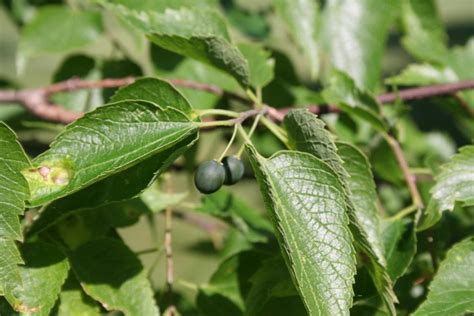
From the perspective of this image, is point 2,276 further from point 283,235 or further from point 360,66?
point 360,66

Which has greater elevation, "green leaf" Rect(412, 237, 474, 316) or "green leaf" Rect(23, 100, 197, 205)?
"green leaf" Rect(412, 237, 474, 316)

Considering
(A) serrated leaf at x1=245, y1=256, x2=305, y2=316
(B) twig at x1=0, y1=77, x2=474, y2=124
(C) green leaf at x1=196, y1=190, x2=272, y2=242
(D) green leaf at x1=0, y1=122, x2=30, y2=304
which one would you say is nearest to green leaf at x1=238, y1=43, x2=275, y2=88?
(B) twig at x1=0, y1=77, x2=474, y2=124

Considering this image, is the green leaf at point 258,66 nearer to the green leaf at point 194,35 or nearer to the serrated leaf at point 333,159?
the green leaf at point 194,35

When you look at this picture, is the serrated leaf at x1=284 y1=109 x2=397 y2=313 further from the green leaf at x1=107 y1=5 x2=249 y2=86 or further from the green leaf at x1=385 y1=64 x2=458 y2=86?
the green leaf at x1=385 y1=64 x2=458 y2=86

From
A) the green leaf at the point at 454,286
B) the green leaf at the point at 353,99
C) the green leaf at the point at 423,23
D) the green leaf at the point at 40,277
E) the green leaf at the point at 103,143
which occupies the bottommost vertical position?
the green leaf at the point at 40,277

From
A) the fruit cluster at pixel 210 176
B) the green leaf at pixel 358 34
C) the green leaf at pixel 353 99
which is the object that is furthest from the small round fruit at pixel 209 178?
the green leaf at pixel 358 34

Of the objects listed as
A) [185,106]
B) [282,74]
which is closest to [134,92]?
[185,106]
